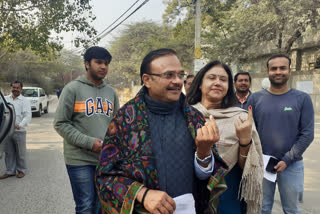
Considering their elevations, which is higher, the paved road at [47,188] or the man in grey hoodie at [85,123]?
the man in grey hoodie at [85,123]

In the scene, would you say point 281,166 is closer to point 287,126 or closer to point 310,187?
point 287,126

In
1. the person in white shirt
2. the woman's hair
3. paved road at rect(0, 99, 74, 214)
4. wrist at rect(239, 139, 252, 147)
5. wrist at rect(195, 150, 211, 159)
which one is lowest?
paved road at rect(0, 99, 74, 214)

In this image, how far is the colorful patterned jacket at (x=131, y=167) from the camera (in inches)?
58.3

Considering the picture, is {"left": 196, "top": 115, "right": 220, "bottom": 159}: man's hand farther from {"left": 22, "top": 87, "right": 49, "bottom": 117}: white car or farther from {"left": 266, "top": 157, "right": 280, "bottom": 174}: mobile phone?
{"left": 22, "top": 87, "right": 49, "bottom": 117}: white car

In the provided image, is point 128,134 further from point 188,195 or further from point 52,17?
point 52,17

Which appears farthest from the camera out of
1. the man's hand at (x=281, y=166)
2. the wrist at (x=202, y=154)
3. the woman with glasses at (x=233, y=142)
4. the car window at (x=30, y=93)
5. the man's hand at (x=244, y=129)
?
the car window at (x=30, y=93)

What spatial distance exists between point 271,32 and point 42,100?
46.0ft

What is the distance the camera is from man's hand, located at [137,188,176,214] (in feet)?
4.61

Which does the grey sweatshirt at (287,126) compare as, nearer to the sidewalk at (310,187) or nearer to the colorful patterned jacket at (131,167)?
the colorful patterned jacket at (131,167)

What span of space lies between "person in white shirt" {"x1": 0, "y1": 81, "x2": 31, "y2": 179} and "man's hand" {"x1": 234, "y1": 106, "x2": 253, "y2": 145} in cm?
451

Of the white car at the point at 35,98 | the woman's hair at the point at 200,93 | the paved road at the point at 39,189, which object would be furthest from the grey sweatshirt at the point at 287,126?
the white car at the point at 35,98

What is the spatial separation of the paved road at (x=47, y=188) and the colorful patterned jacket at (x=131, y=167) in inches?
102

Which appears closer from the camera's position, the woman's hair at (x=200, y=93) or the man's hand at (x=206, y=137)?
the man's hand at (x=206, y=137)

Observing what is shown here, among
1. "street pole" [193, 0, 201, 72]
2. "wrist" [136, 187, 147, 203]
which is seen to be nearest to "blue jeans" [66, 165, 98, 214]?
"wrist" [136, 187, 147, 203]
